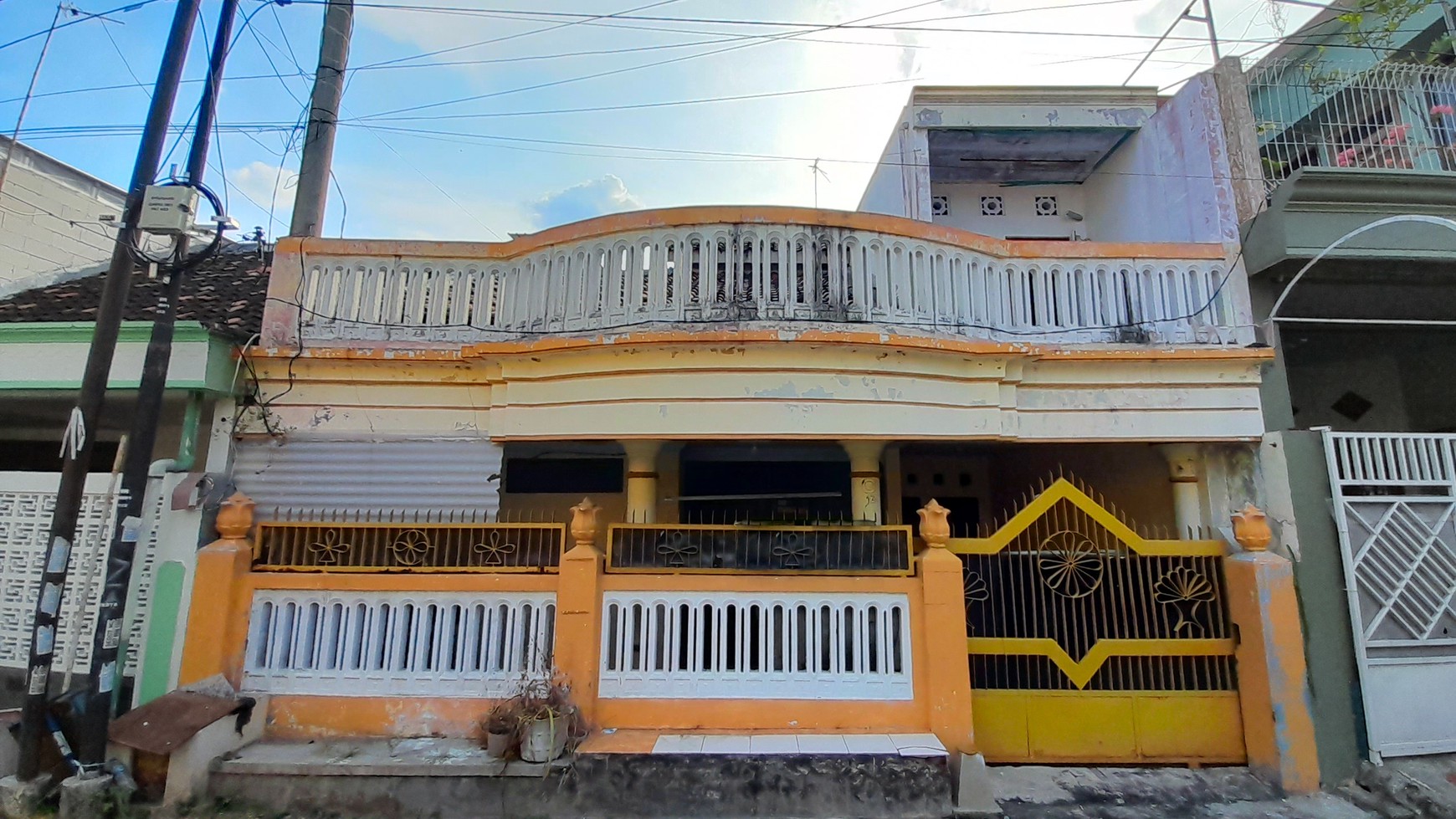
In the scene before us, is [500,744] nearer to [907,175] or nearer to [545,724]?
[545,724]

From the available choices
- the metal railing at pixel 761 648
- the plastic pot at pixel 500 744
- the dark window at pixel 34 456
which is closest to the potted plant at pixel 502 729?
the plastic pot at pixel 500 744

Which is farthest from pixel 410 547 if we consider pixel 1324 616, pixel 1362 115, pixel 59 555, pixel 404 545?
pixel 1362 115

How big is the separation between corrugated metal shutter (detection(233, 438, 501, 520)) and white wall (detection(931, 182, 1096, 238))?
279 inches

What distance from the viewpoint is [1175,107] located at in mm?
6637

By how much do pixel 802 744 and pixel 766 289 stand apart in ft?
9.64

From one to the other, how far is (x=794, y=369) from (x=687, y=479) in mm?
3269

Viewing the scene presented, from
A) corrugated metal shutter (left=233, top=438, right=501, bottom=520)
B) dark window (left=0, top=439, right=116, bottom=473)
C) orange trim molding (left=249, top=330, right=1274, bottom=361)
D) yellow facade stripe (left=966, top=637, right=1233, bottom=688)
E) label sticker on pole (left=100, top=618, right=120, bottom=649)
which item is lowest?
yellow facade stripe (left=966, top=637, right=1233, bottom=688)

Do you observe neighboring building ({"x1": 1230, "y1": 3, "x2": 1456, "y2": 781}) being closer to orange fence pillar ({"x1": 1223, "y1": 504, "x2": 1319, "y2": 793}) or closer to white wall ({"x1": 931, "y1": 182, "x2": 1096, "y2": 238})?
orange fence pillar ({"x1": 1223, "y1": 504, "x2": 1319, "y2": 793})

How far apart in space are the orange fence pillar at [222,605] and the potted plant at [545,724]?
6.52 ft

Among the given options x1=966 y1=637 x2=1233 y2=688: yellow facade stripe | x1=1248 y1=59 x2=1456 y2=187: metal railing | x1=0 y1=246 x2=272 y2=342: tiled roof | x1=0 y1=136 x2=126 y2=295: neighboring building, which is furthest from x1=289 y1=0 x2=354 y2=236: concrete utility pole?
x1=1248 y1=59 x2=1456 y2=187: metal railing

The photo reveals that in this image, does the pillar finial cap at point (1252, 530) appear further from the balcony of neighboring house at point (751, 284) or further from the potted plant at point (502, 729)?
the potted plant at point (502, 729)

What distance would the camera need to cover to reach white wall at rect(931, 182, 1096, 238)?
9.41 meters

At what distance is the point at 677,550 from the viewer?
4.55 m

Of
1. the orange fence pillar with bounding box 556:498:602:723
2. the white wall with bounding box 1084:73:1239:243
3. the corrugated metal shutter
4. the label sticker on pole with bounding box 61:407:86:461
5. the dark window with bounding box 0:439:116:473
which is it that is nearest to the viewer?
the label sticker on pole with bounding box 61:407:86:461
